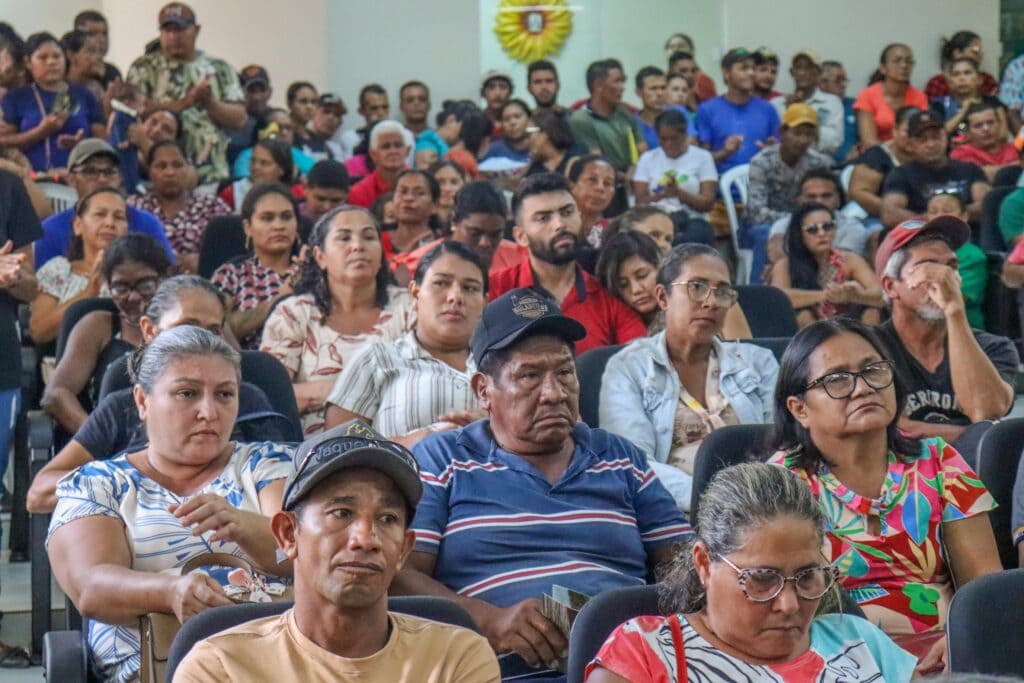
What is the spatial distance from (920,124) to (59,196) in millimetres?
4140

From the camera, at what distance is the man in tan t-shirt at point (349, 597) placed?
212cm

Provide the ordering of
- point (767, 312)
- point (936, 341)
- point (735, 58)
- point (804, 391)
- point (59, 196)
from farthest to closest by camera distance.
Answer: point (735, 58)
point (59, 196)
point (767, 312)
point (936, 341)
point (804, 391)

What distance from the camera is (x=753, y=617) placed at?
221cm

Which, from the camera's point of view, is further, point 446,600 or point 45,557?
point 45,557

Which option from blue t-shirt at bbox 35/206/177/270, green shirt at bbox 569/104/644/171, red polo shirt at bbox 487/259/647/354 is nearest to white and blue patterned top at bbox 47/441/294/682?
red polo shirt at bbox 487/259/647/354

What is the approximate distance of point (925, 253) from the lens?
12.8 feet

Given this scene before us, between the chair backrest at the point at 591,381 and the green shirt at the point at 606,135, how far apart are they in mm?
4786

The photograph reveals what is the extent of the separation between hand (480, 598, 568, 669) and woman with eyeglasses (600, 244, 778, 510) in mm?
1064

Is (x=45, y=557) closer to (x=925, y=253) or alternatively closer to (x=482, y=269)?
(x=482, y=269)

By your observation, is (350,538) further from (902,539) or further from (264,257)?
(264,257)

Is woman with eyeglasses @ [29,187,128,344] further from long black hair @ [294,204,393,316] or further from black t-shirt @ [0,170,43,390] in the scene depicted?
long black hair @ [294,204,393,316]

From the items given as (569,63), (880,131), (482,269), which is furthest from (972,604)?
(569,63)

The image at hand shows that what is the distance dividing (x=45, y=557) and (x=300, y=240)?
2593 millimetres

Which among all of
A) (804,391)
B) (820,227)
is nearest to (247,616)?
(804,391)
